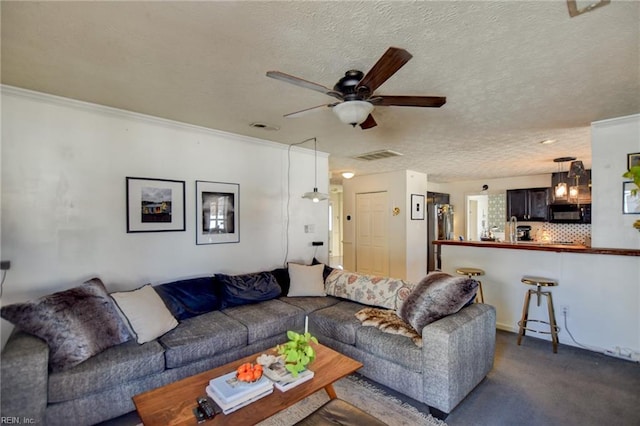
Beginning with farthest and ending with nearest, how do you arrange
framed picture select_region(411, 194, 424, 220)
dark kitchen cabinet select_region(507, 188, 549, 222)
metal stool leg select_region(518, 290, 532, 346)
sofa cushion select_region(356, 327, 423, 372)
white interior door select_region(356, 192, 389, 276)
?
dark kitchen cabinet select_region(507, 188, 549, 222) → white interior door select_region(356, 192, 389, 276) → framed picture select_region(411, 194, 424, 220) → metal stool leg select_region(518, 290, 532, 346) → sofa cushion select_region(356, 327, 423, 372)

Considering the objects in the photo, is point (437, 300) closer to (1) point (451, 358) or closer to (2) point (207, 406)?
(1) point (451, 358)

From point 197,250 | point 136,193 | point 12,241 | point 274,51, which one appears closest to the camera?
point 274,51

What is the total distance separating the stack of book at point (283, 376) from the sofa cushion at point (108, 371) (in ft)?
2.95

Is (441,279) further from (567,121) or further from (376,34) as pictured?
(567,121)

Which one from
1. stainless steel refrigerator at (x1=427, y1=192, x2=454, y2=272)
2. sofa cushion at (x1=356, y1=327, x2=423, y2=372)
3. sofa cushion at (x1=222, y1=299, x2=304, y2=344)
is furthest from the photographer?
stainless steel refrigerator at (x1=427, y1=192, x2=454, y2=272)

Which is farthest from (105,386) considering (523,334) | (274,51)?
(523,334)

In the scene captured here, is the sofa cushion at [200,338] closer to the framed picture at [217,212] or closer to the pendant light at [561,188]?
the framed picture at [217,212]

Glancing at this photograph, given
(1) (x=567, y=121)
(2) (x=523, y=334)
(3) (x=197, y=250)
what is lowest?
(2) (x=523, y=334)

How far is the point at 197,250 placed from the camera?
3.32 meters

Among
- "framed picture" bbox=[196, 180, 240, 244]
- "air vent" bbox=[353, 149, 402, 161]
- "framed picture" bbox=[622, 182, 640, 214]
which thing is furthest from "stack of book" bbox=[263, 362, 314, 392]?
"framed picture" bbox=[622, 182, 640, 214]

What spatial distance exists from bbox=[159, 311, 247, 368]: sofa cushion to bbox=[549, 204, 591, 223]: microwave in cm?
676

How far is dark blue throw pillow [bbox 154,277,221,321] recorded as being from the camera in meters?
2.74

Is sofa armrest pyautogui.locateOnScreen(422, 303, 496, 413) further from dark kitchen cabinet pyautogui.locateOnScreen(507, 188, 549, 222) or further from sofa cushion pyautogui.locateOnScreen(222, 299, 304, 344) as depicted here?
dark kitchen cabinet pyautogui.locateOnScreen(507, 188, 549, 222)

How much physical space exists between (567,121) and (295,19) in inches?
122
